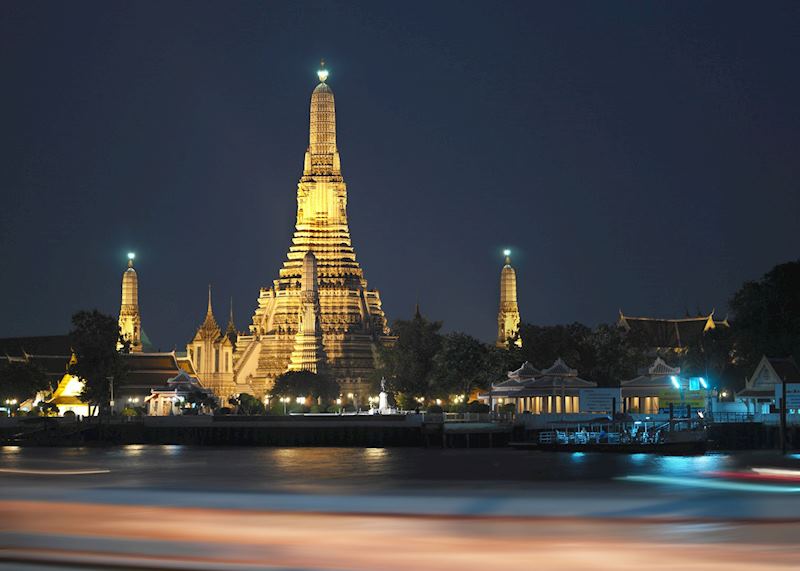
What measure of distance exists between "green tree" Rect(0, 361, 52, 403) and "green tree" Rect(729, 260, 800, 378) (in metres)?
54.9

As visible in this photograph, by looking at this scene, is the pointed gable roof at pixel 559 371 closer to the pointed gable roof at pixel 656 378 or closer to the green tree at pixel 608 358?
the pointed gable roof at pixel 656 378

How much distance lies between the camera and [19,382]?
120 metres

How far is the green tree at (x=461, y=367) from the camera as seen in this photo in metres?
108

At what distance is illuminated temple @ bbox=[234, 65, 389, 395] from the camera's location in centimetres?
13100

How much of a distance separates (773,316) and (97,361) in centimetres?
4812

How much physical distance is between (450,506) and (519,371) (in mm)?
72373

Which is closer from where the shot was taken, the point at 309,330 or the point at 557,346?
the point at 557,346

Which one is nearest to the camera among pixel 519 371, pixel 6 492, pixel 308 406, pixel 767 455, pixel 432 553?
pixel 432 553

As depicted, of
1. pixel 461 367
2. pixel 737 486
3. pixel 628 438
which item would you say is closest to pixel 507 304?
pixel 461 367

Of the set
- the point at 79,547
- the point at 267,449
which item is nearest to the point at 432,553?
the point at 79,547

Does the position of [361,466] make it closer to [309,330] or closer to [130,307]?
[309,330]

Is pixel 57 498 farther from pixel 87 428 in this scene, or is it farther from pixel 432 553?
pixel 87 428

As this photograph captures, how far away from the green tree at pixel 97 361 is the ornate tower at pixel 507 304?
123 ft

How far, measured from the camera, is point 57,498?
3177 centimetres
